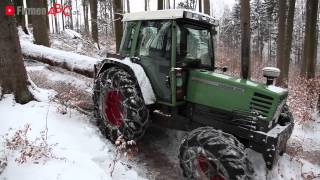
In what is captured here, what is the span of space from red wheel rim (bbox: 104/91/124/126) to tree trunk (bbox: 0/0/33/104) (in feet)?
5.04

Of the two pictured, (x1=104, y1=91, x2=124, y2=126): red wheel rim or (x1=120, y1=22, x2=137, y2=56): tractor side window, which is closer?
(x1=104, y1=91, x2=124, y2=126): red wheel rim

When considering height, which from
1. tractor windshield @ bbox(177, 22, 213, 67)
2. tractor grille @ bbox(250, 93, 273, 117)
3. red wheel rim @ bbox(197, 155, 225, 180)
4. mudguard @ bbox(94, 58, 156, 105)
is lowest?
red wheel rim @ bbox(197, 155, 225, 180)

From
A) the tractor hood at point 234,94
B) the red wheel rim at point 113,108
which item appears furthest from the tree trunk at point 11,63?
the tractor hood at point 234,94

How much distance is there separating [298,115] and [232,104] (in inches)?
167

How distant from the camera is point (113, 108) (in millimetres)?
6516

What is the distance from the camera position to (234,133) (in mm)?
5484

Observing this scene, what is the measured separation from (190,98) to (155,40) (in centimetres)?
121

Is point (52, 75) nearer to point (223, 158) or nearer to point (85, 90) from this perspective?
point (85, 90)

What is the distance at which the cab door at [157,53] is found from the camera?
586cm

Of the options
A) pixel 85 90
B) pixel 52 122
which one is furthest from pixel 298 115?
pixel 52 122

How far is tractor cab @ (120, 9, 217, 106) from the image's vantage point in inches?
225

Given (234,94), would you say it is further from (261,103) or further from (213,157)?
(213,157)

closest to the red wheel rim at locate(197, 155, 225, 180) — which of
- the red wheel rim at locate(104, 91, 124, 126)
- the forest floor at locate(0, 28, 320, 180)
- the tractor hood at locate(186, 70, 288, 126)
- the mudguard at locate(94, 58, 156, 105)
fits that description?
the forest floor at locate(0, 28, 320, 180)

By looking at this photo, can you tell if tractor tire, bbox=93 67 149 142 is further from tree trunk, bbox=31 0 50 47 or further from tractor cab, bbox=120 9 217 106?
tree trunk, bbox=31 0 50 47
